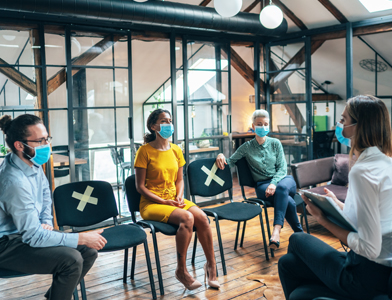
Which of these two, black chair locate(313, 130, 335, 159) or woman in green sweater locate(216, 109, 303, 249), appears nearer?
woman in green sweater locate(216, 109, 303, 249)

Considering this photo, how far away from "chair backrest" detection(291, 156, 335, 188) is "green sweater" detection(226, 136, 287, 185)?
1.87ft

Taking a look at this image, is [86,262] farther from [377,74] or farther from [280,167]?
[377,74]

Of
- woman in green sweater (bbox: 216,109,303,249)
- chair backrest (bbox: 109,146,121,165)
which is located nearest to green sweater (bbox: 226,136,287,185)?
woman in green sweater (bbox: 216,109,303,249)

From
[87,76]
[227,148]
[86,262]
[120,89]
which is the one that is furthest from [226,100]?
[86,262]

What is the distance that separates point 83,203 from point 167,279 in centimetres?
89

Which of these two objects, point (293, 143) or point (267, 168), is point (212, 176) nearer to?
point (267, 168)

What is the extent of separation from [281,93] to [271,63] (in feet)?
1.64

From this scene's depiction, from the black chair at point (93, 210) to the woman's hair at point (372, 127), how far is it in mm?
1572

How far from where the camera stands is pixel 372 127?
171 cm

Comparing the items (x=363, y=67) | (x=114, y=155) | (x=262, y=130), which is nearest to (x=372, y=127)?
(x=262, y=130)

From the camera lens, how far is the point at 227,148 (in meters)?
5.66

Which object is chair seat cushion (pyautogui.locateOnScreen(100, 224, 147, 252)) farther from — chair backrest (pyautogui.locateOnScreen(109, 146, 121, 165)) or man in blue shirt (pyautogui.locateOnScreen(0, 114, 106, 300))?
chair backrest (pyautogui.locateOnScreen(109, 146, 121, 165))

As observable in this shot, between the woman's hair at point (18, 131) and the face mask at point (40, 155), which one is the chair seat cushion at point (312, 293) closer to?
the face mask at point (40, 155)

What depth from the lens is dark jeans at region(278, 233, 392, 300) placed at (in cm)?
161
